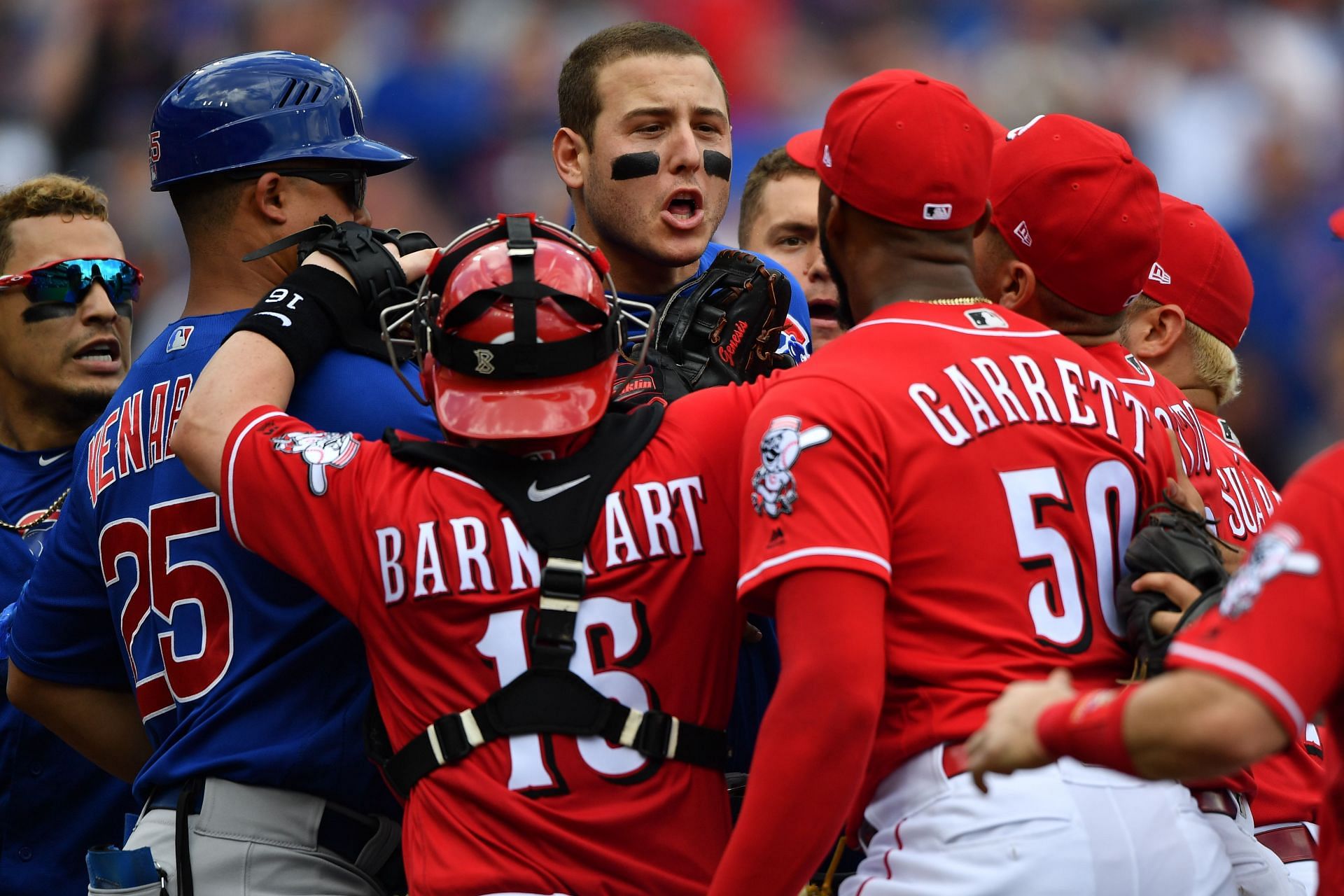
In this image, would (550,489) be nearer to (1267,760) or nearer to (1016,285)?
(1016,285)

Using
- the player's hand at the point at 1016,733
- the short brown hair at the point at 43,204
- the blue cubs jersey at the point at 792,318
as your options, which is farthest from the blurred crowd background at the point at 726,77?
the player's hand at the point at 1016,733

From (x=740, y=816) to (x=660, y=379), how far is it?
4.35 ft

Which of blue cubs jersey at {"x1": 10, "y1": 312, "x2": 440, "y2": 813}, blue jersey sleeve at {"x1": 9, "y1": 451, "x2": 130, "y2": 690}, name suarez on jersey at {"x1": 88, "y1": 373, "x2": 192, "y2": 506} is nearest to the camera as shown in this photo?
blue cubs jersey at {"x1": 10, "y1": 312, "x2": 440, "y2": 813}

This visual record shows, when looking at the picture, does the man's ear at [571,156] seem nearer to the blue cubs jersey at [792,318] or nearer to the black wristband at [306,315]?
the blue cubs jersey at [792,318]

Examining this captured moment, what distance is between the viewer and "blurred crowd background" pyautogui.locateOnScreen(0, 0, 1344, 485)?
9766 mm

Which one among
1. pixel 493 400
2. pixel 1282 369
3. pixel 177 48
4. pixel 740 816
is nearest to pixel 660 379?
pixel 493 400

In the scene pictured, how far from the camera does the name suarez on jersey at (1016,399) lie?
8.90 feet

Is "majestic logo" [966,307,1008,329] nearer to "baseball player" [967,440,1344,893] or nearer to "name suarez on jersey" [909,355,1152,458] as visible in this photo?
"name suarez on jersey" [909,355,1152,458]

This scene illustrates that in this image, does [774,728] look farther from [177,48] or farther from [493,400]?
[177,48]

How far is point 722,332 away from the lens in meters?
3.68

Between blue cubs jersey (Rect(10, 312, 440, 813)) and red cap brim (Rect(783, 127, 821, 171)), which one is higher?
red cap brim (Rect(783, 127, 821, 171))

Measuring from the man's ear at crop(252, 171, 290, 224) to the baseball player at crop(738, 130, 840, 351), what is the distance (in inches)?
89.5

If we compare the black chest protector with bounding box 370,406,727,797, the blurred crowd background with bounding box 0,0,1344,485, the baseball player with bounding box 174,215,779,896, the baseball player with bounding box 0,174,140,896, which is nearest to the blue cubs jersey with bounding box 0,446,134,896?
the baseball player with bounding box 0,174,140,896

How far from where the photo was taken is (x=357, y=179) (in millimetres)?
3881
